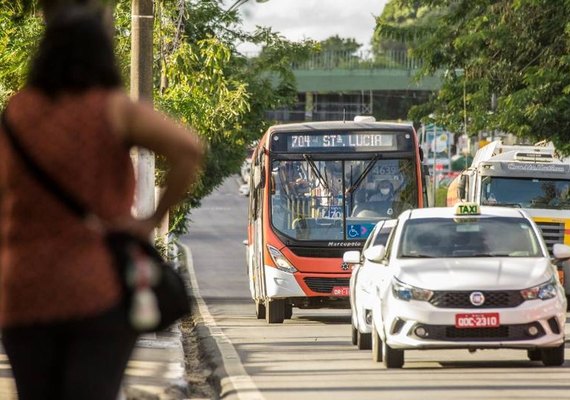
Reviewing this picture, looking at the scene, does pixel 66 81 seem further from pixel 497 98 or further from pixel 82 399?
pixel 497 98

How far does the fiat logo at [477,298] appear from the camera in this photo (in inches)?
598

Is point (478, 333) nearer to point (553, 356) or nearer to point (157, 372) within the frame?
point (553, 356)

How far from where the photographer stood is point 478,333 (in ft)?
49.9

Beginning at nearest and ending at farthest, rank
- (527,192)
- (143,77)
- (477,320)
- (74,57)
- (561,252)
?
(74,57)
(477,320)
(561,252)
(143,77)
(527,192)

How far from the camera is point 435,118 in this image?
44031 millimetres

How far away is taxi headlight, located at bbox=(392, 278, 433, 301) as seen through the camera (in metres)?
15.4

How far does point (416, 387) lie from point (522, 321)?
1.80 meters

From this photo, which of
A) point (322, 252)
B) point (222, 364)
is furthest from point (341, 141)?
point (222, 364)

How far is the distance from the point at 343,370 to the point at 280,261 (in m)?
9.54

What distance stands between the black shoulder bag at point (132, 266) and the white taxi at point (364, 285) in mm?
11246

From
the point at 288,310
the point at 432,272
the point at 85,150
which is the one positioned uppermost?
the point at 85,150

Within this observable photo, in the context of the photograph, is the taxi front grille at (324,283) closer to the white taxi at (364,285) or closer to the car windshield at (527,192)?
the white taxi at (364,285)

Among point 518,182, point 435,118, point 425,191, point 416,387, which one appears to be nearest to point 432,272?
point 416,387

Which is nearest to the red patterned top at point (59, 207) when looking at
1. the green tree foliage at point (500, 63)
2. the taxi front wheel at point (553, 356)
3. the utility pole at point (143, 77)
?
the taxi front wheel at point (553, 356)
